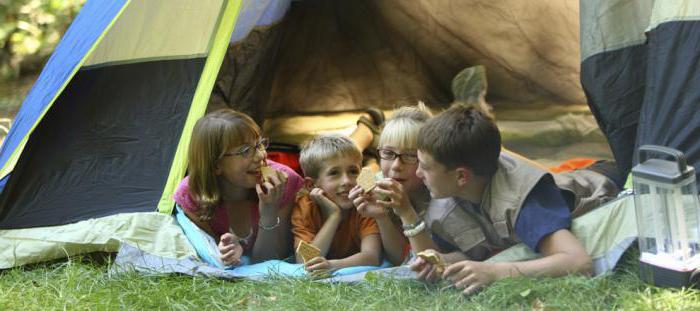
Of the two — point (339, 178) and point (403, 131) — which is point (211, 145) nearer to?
point (339, 178)

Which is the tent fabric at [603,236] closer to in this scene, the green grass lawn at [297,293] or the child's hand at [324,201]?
the green grass lawn at [297,293]

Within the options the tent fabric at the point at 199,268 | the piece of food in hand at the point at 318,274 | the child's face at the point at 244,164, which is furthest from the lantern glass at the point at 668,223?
the child's face at the point at 244,164

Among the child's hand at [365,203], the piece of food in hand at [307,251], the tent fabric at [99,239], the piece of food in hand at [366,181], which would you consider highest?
the piece of food in hand at [366,181]

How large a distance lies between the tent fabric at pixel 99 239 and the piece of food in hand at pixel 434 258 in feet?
2.74

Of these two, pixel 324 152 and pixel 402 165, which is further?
pixel 324 152

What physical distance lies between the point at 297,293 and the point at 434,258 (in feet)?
1.33

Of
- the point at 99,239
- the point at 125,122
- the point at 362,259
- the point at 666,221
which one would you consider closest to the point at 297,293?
the point at 362,259

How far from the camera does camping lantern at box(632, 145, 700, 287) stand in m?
2.19

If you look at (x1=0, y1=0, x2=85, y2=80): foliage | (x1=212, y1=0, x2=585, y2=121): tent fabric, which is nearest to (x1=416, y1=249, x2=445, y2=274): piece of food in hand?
(x1=212, y1=0, x2=585, y2=121): tent fabric

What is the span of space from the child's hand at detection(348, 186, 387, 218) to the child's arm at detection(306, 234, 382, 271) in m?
0.17

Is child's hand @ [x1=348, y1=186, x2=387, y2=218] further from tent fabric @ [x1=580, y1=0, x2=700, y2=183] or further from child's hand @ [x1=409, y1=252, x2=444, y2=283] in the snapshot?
tent fabric @ [x1=580, y1=0, x2=700, y2=183]

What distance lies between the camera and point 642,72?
2635 mm

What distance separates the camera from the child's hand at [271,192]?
2.70 meters

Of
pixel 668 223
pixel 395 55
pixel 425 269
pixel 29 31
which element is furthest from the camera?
pixel 29 31
